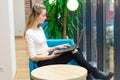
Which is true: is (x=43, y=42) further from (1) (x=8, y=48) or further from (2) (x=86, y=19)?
(2) (x=86, y=19)

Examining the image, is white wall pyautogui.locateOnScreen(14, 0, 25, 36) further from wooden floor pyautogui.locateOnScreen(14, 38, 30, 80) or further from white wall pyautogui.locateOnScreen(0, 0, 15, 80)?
white wall pyautogui.locateOnScreen(0, 0, 15, 80)

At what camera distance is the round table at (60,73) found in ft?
8.37

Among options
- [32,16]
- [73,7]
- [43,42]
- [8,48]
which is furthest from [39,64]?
[73,7]

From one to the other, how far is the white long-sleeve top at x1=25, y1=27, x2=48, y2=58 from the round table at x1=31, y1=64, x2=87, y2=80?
37 centimetres

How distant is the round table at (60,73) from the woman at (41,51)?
349 mm

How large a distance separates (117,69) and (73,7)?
5.25ft

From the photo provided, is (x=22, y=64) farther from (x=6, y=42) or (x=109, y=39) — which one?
(x=109, y=39)

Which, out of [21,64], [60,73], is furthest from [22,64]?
[60,73]

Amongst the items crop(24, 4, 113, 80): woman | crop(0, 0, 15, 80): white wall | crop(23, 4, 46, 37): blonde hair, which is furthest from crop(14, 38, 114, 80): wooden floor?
crop(23, 4, 46, 37): blonde hair

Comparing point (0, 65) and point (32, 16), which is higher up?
point (32, 16)

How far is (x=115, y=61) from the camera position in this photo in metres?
3.36

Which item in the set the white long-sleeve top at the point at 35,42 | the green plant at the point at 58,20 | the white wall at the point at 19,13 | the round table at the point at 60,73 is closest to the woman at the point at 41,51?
the white long-sleeve top at the point at 35,42

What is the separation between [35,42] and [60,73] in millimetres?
666

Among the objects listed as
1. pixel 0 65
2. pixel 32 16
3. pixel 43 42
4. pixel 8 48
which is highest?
pixel 32 16
